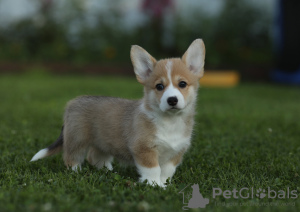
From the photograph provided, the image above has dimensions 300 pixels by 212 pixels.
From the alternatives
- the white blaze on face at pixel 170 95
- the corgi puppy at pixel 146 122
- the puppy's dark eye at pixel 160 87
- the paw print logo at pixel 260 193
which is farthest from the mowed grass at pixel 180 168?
the puppy's dark eye at pixel 160 87

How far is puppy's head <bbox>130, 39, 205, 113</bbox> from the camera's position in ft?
10.8

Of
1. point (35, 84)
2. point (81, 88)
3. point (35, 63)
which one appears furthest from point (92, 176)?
point (35, 63)

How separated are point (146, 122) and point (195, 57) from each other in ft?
2.48

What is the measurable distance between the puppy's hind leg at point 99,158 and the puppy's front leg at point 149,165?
0.73m

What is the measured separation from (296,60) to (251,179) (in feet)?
33.6

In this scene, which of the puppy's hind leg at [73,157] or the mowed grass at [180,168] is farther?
the puppy's hind leg at [73,157]

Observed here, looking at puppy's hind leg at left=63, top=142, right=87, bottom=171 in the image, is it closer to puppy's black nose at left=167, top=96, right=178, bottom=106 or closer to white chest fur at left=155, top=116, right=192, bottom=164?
white chest fur at left=155, top=116, right=192, bottom=164

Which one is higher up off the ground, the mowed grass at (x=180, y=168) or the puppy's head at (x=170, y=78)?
the puppy's head at (x=170, y=78)

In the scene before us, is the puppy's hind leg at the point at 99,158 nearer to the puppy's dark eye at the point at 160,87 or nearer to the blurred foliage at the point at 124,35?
the puppy's dark eye at the point at 160,87

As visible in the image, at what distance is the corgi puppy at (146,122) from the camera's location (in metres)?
3.42

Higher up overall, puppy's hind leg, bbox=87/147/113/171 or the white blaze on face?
the white blaze on face

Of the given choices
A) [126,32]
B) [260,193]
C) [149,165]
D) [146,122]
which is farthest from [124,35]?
[260,193]

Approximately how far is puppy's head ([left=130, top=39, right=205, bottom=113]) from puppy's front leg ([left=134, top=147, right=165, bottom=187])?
380 mm

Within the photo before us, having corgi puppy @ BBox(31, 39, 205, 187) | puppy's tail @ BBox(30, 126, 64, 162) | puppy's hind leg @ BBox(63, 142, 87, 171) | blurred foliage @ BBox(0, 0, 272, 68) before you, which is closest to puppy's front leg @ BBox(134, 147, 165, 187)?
corgi puppy @ BBox(31, 39, 205, 187)
